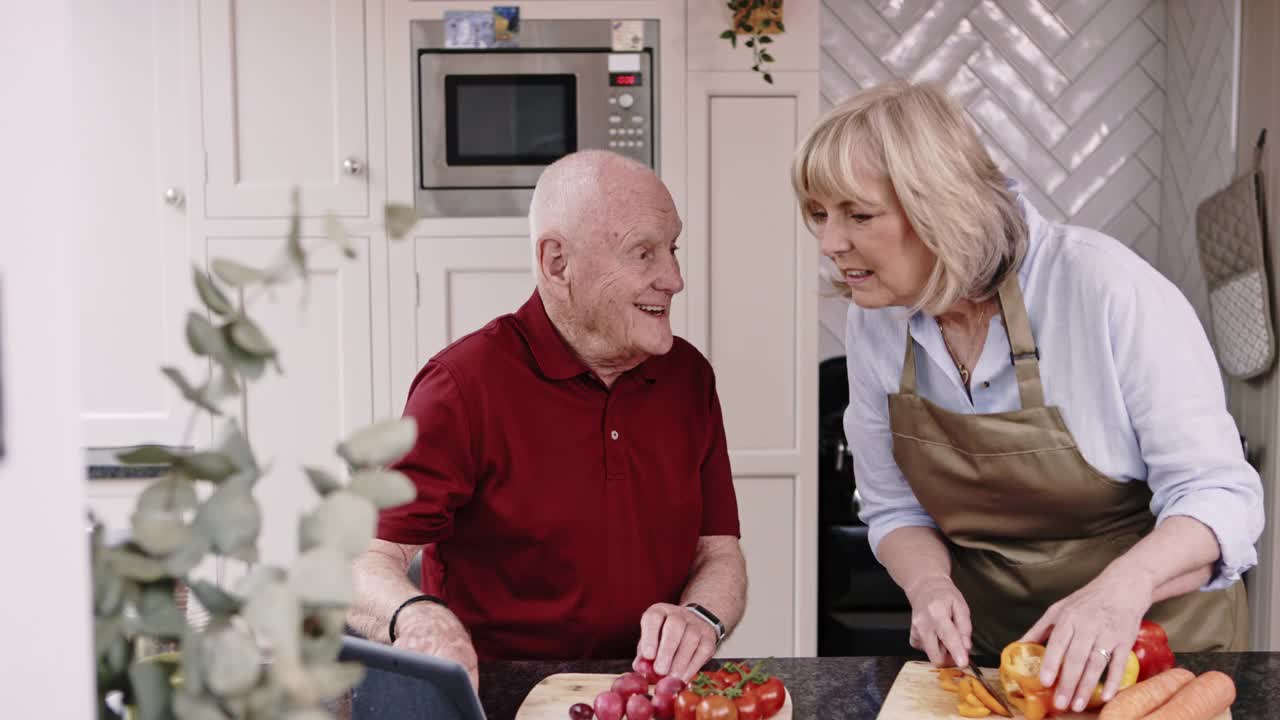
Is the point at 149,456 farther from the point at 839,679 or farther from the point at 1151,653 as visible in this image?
the point at 1151,653

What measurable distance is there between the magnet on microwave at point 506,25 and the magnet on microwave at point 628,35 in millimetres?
232

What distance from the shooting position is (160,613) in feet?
1.73

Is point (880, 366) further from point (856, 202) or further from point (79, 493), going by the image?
point (79, 493)

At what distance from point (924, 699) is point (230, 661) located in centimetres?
97

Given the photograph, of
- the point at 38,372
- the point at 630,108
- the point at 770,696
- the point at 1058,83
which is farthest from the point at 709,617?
the point at 1058,83

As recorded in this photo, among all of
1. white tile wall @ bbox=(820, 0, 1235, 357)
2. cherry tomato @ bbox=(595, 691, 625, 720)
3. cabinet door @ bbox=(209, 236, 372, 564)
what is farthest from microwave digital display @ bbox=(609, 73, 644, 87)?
cherry tomato @ bbox=(595, 691, 625, 720)

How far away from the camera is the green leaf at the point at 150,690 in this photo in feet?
1.71

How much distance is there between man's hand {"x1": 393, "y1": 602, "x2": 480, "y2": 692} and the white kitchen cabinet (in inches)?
63.3

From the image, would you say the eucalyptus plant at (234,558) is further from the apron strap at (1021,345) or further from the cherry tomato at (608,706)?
the apron strap at (1021,345)

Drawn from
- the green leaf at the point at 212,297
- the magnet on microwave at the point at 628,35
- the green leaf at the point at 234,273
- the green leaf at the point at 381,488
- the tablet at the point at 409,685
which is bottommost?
the tablet at the point at 409,685

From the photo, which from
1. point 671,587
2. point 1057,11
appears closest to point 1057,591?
point 671,587

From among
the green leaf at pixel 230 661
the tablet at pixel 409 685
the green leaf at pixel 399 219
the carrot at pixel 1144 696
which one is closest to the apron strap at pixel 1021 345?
the carrot at pixel 1144 696

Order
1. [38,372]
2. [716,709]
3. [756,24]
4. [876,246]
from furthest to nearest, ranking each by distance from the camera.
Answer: [756,24]
[876,246]
[716,709]
[38,372]

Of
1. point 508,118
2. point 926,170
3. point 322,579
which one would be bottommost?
point 322,579
